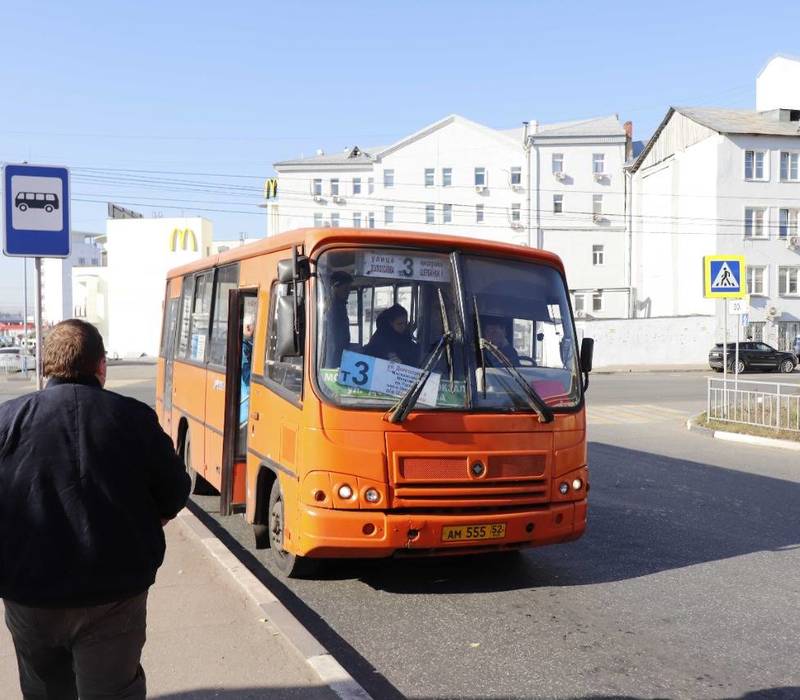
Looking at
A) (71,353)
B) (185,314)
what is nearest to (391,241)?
(71,353)

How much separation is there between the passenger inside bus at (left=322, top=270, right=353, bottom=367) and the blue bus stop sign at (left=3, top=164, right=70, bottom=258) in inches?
103

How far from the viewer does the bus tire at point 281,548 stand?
23.3 ft

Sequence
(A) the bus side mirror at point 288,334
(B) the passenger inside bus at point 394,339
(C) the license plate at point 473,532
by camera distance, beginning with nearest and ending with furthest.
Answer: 1. (C) the license plate at point 473,532
2. (A) the bus side mirror at point 288,334
3. (B) the passenger inside bus at point 394,339

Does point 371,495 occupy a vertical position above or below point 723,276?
below

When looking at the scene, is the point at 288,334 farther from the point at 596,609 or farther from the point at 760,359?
the point at 760,359

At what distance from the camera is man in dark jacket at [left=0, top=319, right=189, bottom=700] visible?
3145 millimetres

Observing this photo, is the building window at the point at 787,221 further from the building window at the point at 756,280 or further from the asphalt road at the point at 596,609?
the asphalt road at the point at 596,609

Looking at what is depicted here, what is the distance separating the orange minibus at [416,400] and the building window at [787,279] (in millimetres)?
52240

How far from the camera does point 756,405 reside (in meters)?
17.8

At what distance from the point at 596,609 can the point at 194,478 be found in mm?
6049

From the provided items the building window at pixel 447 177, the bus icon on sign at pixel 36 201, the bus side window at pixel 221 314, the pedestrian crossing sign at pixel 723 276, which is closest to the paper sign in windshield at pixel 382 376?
the bus side window at pixel 221 314

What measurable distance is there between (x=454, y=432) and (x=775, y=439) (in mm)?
11786

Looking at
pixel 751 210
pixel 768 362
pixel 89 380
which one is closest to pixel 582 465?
pixel 89 380

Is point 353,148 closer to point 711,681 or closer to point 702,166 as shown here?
point 702,166
